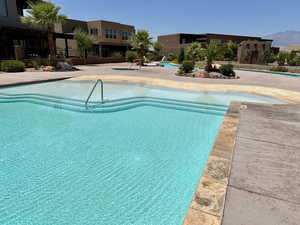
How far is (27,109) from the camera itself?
8734 millimetres

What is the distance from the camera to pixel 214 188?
2.79 metres

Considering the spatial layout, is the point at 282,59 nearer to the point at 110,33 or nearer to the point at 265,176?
the point at 110,33

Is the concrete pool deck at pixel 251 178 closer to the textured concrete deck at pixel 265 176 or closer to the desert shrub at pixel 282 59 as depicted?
the textured concrete deck at pixel 265 176

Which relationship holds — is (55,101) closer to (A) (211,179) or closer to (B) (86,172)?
(B) (86,172)

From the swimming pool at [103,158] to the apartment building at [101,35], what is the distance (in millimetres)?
30807

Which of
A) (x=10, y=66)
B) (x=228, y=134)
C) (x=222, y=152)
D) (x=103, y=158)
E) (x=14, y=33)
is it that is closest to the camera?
(x=222, y=152)

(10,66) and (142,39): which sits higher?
(142,39)

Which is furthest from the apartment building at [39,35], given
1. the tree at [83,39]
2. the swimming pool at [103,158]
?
the swimming pool at [103,158]

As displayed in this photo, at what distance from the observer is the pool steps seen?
8664 mm

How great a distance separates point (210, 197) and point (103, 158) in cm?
296

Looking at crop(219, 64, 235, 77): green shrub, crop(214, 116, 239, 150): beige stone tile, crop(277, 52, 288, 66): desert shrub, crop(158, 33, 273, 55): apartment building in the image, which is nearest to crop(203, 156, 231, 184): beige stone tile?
crop(214, 116, 239, 150): beige stone tile

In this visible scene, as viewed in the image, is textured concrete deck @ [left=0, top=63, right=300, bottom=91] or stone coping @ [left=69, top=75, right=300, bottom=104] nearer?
stone coping @ [left=69, top=75, right=300, bottom=104]

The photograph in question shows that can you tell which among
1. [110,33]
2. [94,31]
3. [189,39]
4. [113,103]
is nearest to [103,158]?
[113,103]

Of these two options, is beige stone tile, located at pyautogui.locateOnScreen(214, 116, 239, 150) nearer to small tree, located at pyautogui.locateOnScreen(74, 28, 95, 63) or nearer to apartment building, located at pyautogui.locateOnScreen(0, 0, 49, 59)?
apartment building, located at pyautogui.locateOnScreen(0, 0, 49, 59)
